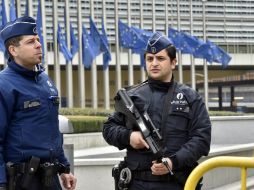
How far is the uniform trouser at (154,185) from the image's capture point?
3.00m

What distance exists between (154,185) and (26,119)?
75 centimetres

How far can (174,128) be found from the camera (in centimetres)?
303

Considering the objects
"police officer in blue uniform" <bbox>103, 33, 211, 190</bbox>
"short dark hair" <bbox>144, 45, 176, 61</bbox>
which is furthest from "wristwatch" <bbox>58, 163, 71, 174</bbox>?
"short dark hair" <bbox>144, 45, 176, 61</bbox>

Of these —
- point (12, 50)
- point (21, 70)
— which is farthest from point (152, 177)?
point (12, 50)

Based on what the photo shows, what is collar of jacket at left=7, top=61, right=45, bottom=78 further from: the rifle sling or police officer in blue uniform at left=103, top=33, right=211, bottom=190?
the rifle sling

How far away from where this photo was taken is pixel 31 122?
292 cm

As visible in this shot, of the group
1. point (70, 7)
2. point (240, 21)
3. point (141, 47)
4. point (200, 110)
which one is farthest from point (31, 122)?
point (240, 21)

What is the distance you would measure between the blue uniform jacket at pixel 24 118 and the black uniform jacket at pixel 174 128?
37cm

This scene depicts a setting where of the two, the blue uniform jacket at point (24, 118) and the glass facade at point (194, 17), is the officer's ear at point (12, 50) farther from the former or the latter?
the glass facade at point (194, 17)

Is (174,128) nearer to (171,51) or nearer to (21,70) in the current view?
(171,51)

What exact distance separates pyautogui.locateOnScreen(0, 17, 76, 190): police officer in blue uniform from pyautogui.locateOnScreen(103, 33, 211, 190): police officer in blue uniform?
0.36m

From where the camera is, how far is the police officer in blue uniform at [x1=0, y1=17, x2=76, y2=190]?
2859mm

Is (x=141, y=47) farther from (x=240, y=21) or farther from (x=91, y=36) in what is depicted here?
(x=240, y=21)

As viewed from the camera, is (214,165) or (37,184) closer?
(214,165)
